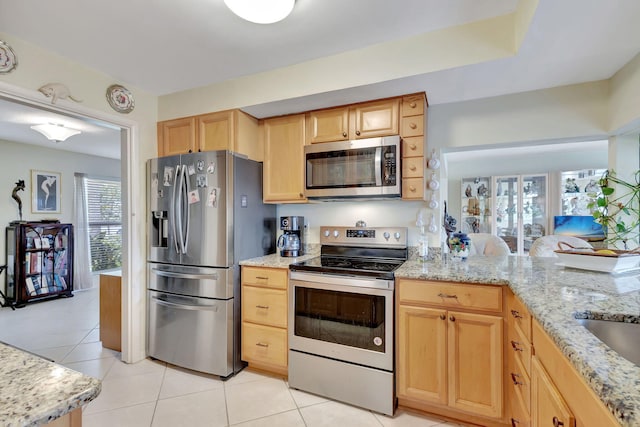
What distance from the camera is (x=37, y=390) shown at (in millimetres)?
586

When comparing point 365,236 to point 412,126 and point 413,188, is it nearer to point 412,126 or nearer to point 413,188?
point 413,188

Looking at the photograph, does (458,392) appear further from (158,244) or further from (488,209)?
(488,209)

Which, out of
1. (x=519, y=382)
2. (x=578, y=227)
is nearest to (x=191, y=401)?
(x=519, y=382)

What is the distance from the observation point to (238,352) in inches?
92.4

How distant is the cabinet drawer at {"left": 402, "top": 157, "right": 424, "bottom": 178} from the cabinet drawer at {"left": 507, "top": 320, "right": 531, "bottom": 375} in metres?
1.11

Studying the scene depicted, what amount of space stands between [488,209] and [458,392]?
4.19m

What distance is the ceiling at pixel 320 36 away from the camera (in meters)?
1.53

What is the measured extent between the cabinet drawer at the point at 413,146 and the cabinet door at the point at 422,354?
1.06 m

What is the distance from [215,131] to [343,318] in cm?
182

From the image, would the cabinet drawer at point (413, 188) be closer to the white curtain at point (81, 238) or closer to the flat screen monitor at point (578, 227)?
the flat screen monitor at point (578, 227)

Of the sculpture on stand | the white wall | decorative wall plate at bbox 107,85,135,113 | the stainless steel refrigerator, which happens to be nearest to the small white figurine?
decorative wall plate at bbox 107,85,135,113

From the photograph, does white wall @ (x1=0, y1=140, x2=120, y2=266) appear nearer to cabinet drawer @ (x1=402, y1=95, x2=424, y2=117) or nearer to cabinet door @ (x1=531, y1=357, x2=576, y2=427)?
cabinet drawer @ (x1=402, y1=95, x2=424, y2=117)

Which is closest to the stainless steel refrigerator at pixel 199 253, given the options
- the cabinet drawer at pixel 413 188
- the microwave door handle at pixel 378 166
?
the microwave door handle at pixel 378 166

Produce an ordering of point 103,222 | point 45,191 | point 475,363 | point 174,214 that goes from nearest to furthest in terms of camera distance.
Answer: point 475,363 → point 174,214 → point 45,191 → point 103,222
